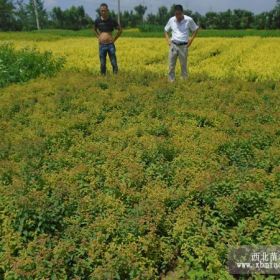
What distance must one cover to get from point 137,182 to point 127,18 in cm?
7002

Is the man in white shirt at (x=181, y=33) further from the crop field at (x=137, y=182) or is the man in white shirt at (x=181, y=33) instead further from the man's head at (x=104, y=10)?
the man's head at (x=104, y=10)

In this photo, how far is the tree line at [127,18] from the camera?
4472cm

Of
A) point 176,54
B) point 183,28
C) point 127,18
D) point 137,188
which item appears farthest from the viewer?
point 127,18

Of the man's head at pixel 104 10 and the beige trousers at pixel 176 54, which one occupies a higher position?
the man's head at pixel 104 10

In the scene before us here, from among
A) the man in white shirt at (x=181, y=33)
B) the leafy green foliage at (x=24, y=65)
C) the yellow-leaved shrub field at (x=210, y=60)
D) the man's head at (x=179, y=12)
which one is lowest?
the yellow-leaved shrub field at (x=210, y=60)

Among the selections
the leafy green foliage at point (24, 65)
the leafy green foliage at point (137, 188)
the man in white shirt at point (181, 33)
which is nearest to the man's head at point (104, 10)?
the man in white shirt at point (181, 33)

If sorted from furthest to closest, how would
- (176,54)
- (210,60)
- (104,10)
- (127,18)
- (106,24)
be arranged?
(127,18), (210,60), (106,24), (104,10), (176,54)

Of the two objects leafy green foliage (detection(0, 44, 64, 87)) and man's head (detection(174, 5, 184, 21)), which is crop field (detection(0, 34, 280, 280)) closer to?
man's head (detection(174, 5, 184, 21))

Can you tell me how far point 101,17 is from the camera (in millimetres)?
10180

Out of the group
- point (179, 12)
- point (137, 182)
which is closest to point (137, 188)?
point (137, 182)

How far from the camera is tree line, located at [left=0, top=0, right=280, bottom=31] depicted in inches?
1761

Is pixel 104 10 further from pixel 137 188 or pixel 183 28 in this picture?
pixel 137 188

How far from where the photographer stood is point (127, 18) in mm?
70812

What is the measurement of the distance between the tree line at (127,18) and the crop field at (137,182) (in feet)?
78.7
